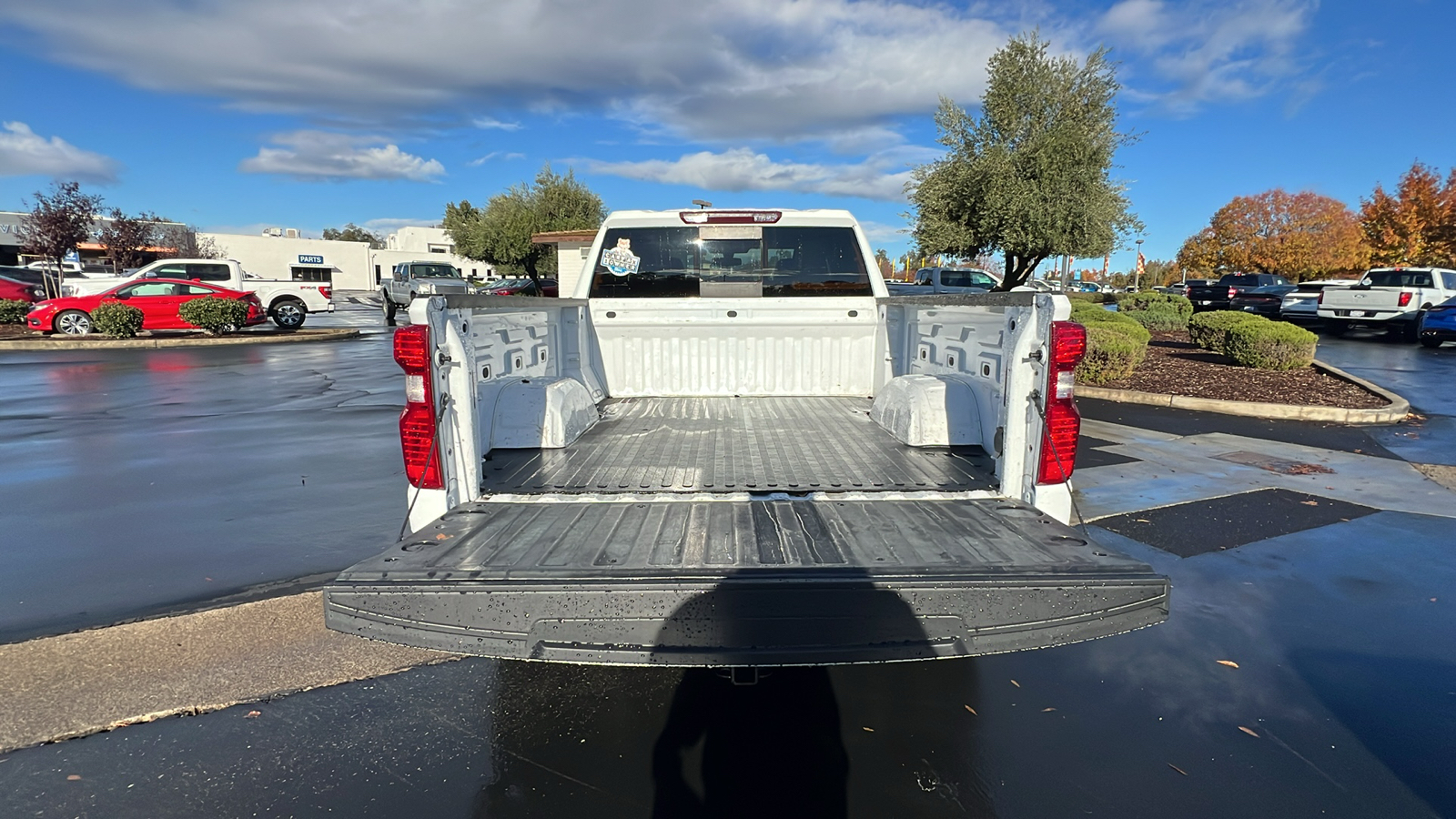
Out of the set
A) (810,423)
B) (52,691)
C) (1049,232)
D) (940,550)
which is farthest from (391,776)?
(1049,232)

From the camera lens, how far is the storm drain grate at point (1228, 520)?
507 cm

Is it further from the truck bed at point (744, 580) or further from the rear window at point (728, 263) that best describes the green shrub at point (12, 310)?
the truck bed at point (744, 580)

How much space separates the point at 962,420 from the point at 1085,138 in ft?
64.1

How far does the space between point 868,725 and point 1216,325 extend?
1315 cm

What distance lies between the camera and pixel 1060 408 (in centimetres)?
293

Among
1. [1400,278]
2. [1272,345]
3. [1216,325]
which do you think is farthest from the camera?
[1400,278]

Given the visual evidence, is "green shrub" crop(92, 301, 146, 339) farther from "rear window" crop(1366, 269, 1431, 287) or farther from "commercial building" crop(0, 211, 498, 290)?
"commercial building" crop(0, 211, 498, 290)

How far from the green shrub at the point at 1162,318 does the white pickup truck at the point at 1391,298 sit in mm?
3779

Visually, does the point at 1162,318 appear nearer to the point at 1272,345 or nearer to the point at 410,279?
the point at 1272,345

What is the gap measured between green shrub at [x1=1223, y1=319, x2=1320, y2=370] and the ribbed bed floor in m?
10.6

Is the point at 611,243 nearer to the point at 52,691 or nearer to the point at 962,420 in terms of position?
the point at 962,420

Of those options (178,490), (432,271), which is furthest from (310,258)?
(178,490)

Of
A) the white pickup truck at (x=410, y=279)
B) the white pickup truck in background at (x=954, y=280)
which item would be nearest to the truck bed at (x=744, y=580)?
the white pickup truck in background at (x=954, y=280)

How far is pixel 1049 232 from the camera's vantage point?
20.1 meters
